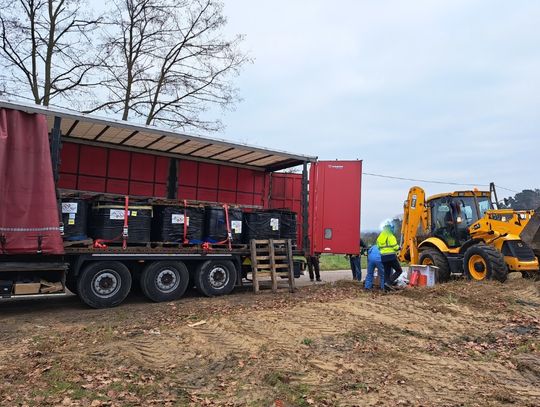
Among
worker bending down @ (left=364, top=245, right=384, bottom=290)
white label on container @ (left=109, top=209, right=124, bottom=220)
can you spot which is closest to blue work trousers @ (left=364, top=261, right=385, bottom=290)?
worker bending down @ (left=364, top=245, right=384, bottom=290)

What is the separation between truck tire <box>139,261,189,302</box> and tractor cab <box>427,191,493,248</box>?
751 centimetres

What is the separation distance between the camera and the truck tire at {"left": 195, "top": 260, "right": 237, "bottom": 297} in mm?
10204

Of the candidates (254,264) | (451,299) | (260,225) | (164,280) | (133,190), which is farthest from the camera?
(133,190)

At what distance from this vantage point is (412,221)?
14.4 m

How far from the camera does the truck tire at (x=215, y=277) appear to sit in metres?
10.2

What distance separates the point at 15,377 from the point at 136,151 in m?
7.52

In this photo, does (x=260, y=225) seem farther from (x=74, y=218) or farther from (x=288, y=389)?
(x=288, y=389)

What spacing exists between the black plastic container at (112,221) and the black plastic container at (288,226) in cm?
357

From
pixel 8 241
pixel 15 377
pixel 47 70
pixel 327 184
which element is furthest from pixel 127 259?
pixel 47 70

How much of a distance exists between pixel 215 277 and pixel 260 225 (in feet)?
5.18

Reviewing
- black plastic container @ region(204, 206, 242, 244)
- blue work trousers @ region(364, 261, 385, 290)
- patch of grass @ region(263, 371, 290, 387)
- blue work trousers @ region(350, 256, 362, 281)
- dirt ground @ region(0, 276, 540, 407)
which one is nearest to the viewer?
dirt ground @ region(0, 276, 540, 407)

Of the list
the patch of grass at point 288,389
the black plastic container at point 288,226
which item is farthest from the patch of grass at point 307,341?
the black plastic container at point 288,226

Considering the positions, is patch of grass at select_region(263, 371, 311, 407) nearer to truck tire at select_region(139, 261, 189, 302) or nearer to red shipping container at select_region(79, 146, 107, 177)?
truck tire at select_region(139, 261, 189, 302)

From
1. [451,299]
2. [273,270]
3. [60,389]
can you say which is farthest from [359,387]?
[273,270]
